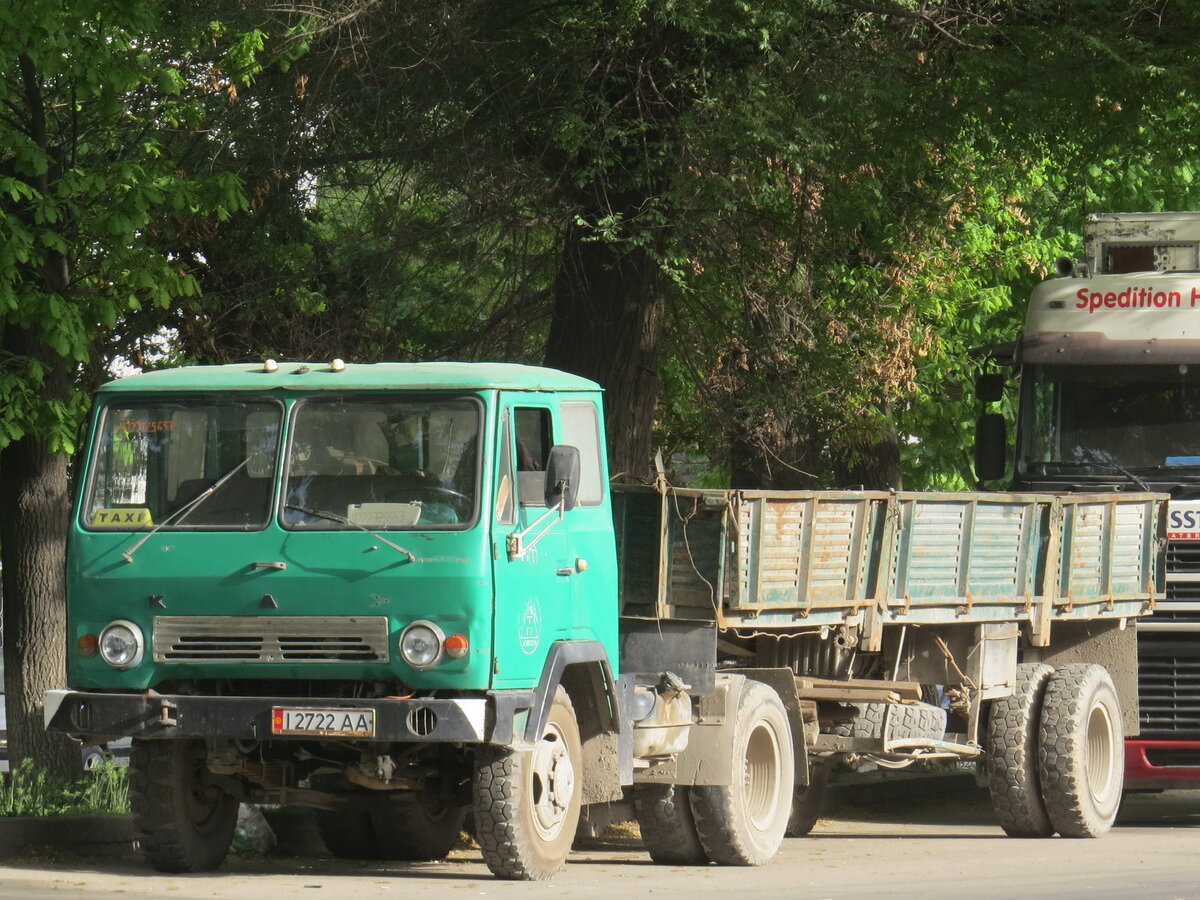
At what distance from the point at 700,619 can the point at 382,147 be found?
6232 mm

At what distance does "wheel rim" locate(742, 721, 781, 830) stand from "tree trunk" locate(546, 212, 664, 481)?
430 cm

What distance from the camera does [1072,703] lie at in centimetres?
1225

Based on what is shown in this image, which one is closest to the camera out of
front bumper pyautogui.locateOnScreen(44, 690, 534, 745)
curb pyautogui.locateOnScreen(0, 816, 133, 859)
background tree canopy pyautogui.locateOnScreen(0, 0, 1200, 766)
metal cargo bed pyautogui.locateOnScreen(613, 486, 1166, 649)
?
front bumper pyautogui.locateOnScreen(44, 690, 534, 745)

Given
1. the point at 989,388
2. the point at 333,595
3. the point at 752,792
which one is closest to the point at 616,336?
the point at 989,388

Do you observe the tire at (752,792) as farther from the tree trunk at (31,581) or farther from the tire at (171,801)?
the tree trunk at (31,581)

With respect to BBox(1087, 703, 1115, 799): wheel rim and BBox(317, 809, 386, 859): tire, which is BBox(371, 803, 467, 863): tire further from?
BBox(1087, 703, 1115, 799): wheel rim

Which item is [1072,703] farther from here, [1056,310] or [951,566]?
[1056,310]

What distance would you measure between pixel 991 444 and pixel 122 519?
6.98 meters

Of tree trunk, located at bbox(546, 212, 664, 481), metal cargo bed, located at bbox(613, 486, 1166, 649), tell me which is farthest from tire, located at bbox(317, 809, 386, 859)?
tree trunk, located at bbox(546, 212, 664, 481)

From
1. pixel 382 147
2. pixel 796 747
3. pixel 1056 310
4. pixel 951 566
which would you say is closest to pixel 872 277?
pixel 1056 310

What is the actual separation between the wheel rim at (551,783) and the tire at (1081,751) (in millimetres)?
4042

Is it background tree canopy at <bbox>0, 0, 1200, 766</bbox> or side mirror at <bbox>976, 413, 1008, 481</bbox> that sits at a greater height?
background tree canopy at <bbox>0, 0, 1200, 766</bbox>

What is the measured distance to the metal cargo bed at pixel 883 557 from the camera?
32.7 feet

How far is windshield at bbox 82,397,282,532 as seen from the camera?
8984 mm
